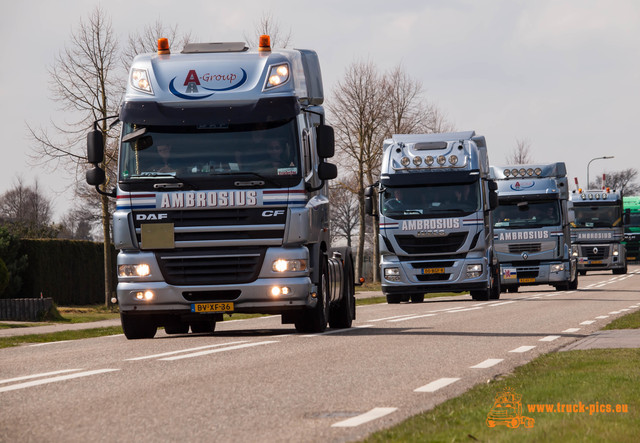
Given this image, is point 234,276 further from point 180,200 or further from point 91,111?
point 91,111

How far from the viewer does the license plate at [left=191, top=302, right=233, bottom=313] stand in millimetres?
14453

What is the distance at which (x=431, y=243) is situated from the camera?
83.4 feet

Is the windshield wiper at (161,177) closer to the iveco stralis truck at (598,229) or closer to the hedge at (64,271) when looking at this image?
the hedge at (64,271)

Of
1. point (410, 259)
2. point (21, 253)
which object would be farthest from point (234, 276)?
point (21, 253)

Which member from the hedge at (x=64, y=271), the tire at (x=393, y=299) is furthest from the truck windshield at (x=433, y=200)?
the hedge at (x=64, y=271)

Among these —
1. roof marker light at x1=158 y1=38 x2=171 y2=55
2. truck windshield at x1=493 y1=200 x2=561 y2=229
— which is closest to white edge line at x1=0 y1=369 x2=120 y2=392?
roof marker light at x1=158 y1=38 x2=171 y2=55

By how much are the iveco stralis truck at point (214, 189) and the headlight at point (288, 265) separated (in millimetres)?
13

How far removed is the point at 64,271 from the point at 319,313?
2229 cm

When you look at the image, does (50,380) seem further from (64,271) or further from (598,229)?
(598,229)

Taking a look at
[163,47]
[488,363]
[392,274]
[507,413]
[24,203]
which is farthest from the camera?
[24,203]

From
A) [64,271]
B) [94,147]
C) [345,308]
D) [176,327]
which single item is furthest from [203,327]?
[64,271]

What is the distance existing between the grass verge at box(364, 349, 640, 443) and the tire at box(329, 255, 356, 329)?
6328 millimetres

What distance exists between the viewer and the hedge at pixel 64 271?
3459 cm

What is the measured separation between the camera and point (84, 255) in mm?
37531
